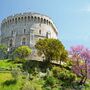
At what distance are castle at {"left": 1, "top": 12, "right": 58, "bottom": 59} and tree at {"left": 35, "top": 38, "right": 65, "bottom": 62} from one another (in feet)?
57.3

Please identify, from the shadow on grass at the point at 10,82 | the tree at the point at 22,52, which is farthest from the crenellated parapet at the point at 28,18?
the shadow on grass at the point at 10,82

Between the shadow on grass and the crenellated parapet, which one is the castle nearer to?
the crenellated parapet

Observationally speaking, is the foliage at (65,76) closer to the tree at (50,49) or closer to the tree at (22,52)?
the tree at (50,49)

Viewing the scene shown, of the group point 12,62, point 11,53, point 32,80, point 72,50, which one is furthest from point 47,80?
point 11,53

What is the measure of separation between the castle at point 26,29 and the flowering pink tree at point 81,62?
26.3 metres

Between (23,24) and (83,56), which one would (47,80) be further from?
(23,24)

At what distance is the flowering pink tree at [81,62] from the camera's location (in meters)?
65.2

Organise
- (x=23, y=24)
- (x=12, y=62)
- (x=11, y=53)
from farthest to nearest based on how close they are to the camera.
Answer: (x=23, y=24) → (x=11, y=53) → (x=12, y=62)

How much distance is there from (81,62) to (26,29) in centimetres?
3374

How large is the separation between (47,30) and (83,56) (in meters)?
32.5

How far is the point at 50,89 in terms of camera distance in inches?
2219

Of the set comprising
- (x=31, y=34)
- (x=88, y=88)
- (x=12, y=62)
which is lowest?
(x=88, y=88)

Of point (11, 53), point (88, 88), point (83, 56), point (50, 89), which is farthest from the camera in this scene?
Result: point (11, 53)

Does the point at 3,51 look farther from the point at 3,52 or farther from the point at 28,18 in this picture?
the point at 28,18
